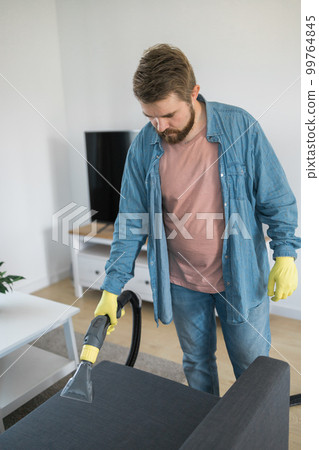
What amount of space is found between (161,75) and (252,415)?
811 mm

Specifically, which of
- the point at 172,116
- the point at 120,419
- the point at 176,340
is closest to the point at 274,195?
the point at 172,116

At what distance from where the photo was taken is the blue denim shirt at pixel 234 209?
1174mm

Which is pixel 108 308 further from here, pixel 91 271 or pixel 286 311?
pixel 91 271

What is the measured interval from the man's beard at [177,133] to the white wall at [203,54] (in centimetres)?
126

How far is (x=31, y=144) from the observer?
3.06 m

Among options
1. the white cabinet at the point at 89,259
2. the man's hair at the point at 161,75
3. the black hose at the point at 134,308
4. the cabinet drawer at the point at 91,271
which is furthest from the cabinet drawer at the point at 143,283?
the man's hair at the point at 161,75

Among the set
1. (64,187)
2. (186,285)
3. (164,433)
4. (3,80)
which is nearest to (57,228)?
(64,187)

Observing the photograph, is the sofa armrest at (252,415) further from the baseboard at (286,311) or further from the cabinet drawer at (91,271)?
the cabinet drawer at (91,271)

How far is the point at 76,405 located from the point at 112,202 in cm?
181

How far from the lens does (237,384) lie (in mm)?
982

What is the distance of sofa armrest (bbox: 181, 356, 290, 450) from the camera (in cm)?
82

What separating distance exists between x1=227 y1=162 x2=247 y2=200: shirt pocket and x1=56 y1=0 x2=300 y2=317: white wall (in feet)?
4.12

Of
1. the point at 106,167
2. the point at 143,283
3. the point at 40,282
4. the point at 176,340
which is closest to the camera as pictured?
the point at 176,340

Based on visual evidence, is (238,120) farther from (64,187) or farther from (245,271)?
(64,187)
